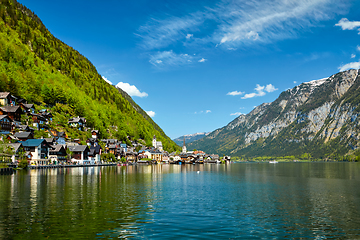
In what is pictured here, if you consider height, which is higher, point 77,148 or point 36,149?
point 36,149

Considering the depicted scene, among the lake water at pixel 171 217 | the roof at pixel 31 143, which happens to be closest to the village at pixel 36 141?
the roof at pixel 31 143

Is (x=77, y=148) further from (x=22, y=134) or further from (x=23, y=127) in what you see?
(x=22, y=134)

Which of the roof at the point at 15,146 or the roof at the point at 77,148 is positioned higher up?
the roof at the point at 15,146

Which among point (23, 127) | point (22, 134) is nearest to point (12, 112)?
point (23, 127)

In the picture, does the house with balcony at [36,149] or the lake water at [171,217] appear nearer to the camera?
the lake water at [171,217]

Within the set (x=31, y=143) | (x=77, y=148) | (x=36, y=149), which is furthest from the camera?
(x=77, y=148)

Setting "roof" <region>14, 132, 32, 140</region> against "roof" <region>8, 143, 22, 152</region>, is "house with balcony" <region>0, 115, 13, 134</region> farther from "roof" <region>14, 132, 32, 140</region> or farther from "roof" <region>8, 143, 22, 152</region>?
"roof" <region>8, 143, 22, 152</region>

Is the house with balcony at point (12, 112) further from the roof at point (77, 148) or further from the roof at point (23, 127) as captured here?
the roof at point (77, 148)

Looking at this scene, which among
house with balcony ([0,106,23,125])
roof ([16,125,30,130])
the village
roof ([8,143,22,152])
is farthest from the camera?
roof ([16,125,30,130])

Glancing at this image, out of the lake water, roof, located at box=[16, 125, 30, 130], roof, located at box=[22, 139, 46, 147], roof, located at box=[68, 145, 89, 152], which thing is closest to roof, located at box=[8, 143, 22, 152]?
roof, located at box=[22, 139, 46, 147]

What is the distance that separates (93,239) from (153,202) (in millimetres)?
19613

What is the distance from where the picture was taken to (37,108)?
6865 inches

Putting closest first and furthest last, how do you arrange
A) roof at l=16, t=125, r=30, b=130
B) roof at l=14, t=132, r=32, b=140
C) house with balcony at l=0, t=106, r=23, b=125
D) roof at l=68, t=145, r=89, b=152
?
roof at l=14, t=132, r=32, b=140
house with balcony at l=0, t=106, r=23, b=125
roof at l=16, t=125, r=30, b=130
roof at l=68, t=145, r=89, b=152

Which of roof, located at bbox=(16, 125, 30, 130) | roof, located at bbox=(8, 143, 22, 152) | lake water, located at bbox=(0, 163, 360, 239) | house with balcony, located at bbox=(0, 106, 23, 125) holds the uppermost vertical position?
house with balcony, located at bbox=(0, 106, 23, 125)
